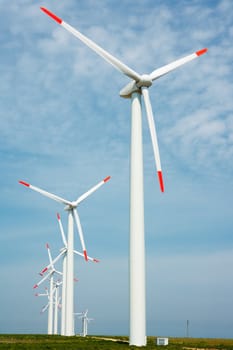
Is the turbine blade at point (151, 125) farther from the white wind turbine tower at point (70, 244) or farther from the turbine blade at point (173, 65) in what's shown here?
the white wind turbine tower at point (70, 244)

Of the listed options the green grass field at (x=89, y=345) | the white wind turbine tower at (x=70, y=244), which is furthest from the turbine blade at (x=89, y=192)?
the green grass field at (x=89, y=345)

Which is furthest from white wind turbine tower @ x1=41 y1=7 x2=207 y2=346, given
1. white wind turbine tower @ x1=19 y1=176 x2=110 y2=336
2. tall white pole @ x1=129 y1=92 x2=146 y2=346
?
white wind turbine tower @ x1=19 y1=176 x2=110 y2=336

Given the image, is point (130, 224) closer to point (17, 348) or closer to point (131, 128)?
point (131, 128)

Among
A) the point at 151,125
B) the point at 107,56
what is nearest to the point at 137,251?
the point at 151,125

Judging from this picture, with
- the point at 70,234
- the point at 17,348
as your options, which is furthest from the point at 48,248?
the point at 17,348

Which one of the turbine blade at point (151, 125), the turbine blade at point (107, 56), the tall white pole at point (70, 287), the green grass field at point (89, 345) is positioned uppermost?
the turbine blade at point (107, 56)

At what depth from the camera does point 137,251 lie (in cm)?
3909

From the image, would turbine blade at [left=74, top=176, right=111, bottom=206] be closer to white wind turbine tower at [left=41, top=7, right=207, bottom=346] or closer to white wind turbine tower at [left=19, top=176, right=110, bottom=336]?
white wind turbine tower at [left=19, top=176, right=110, bottom=336]

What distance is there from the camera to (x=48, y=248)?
99.8m

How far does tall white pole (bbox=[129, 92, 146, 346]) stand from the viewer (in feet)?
127

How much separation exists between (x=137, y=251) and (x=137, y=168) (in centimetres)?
678

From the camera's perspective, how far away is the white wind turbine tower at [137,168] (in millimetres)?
38656

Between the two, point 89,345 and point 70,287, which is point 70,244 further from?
point 89,345

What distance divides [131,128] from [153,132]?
7.12ft
